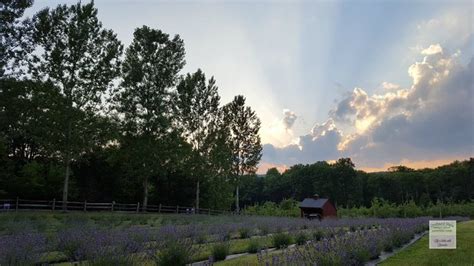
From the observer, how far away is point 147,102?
3028cm

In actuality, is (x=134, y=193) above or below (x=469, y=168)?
below

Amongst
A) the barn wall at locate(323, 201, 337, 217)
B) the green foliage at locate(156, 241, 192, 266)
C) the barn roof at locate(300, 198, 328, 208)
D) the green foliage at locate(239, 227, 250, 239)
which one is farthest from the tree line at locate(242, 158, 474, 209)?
the green foliage at locate(156, 241, 192, 266)

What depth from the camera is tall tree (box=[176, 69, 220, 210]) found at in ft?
114

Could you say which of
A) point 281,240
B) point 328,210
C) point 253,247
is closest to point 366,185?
point 328,210

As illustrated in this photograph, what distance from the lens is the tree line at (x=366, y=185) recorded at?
267 feet

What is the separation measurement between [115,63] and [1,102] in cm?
836

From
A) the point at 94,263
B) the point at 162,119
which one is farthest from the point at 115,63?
the point at 94,263

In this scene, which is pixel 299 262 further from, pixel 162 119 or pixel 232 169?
pixel 232 169

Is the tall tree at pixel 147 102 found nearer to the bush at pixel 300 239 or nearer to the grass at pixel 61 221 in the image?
the grass at pixel 61 221

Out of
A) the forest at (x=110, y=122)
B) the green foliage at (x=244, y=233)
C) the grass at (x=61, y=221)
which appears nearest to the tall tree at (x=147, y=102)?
the forest at (x=110, y=122)

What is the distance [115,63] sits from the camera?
26625mm

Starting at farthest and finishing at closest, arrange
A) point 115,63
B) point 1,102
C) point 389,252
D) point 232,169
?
point 232,169 → point 115,63 → point 1,102 → point 389,252

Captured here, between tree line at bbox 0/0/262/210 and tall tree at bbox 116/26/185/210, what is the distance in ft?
0.26

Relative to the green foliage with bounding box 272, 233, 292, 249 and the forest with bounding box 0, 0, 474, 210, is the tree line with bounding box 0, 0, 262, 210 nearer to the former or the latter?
the forest with bounding box 0, 0, 474, 210
